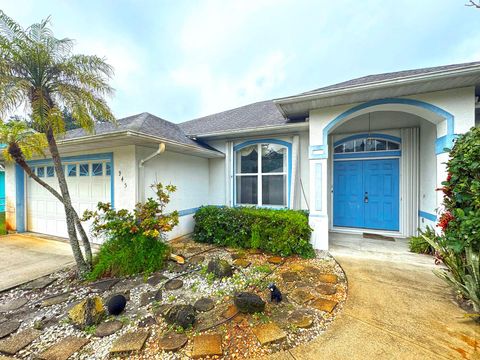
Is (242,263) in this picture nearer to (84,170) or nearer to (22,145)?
(22,145)

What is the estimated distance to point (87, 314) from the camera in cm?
241

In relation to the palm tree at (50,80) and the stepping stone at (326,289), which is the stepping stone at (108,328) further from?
the stepping stone at (326,289)

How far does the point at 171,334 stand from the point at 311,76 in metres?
15.1

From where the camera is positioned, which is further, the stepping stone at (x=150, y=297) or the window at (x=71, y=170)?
the window at (x=71, y=170)

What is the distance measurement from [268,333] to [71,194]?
6312mm

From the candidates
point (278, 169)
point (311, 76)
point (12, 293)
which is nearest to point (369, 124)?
point (278, 169)

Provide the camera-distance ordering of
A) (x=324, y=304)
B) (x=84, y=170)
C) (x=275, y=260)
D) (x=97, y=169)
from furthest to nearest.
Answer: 1. (x=84, y=170)
2. (x=97, y=169)
3. (x=275, y=260)
4. (x=324, y=304)

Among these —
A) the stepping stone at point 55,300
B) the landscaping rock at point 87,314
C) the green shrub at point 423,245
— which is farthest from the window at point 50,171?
the green shrub at point 423,245

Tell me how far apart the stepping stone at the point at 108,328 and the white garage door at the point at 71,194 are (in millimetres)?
3415

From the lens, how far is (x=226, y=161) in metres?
6.57

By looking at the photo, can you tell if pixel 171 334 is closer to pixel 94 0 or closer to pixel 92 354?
pixel 92 354

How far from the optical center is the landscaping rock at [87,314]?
2.38m

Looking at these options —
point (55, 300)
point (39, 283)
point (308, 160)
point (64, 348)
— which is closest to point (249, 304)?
point (64, 348)

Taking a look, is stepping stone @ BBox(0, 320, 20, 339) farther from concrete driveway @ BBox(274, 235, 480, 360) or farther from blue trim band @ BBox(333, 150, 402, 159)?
blue trim band @ BBox(333, 150, 402, 159)
